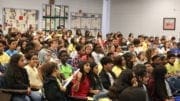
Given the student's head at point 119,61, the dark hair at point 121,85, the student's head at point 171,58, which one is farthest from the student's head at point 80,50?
the dark hair at point 121,85

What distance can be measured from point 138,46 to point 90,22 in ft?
24.2

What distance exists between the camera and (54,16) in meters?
17.8

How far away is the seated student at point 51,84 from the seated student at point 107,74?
2.89ft

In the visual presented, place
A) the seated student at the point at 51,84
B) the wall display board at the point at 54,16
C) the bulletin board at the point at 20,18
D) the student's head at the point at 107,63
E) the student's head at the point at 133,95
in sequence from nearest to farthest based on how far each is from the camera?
the student's head at the point at 133,95 < the seated student at the point at 51,84 < the student's head at the point at 107,63 < the bulletin board at the point at 20,18 < the wall display board at the point at 54,16

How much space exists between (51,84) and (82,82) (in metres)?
0.58

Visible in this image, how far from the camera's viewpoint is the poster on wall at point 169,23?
18.9 m

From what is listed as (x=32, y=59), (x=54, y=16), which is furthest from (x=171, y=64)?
(x=54, y=16)

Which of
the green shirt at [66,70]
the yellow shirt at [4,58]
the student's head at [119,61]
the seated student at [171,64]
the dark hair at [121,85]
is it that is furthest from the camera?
the seated student at [171,64]

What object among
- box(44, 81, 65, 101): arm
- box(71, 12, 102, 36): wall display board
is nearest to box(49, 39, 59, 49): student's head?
box(44, 81, 65, 101): arm

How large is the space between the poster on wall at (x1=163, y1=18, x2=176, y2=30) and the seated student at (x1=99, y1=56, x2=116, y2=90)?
1240 cm

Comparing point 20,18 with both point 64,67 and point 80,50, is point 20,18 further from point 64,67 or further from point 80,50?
point 64,67

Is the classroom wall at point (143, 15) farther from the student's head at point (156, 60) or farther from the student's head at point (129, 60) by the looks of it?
the student's head at point (129, 60)

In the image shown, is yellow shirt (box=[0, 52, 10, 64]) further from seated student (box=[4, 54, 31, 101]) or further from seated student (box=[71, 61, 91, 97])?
seated student (box=[71, 61, 91, 97])

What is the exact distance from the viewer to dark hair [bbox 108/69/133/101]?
4.39 m
